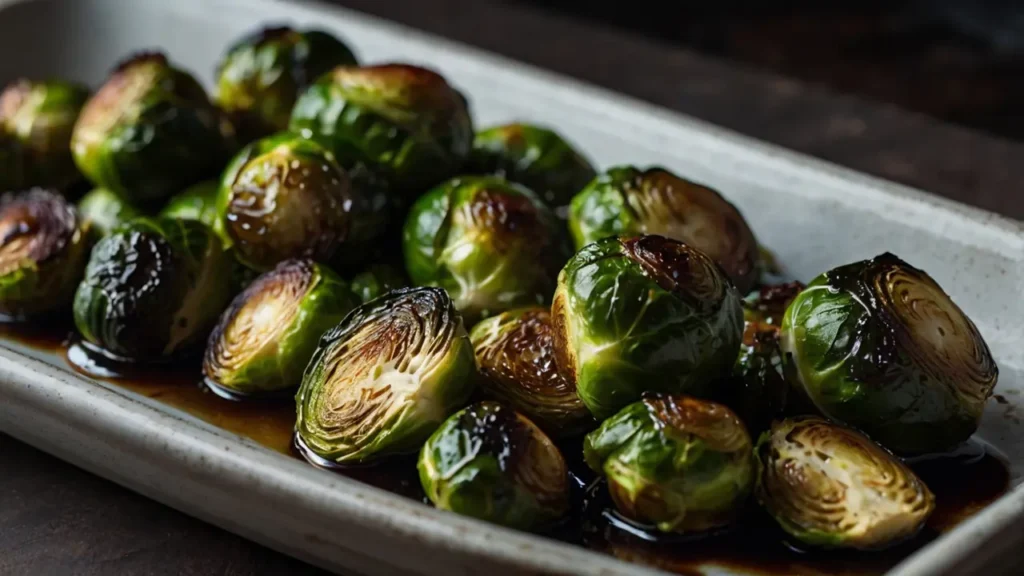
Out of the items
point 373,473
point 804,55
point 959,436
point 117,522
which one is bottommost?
point 804,55

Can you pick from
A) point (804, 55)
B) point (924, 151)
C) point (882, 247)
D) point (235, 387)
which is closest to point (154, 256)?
point (235, 387)

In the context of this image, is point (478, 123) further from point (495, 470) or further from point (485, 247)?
point (495, 470)

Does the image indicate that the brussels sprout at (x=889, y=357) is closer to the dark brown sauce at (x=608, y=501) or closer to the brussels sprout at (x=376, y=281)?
the dark brown sauce at (x=608, y=501)

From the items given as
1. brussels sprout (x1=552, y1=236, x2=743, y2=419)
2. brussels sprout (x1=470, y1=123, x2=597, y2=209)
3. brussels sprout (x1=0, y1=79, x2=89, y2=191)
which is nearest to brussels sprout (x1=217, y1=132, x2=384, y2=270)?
brussels sprout (x1=470, y1=123, x2=597, y2=209)

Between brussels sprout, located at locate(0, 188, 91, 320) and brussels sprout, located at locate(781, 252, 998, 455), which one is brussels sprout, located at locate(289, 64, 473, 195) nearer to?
brussels sprout, located at locate(0, 188, 91, 320)

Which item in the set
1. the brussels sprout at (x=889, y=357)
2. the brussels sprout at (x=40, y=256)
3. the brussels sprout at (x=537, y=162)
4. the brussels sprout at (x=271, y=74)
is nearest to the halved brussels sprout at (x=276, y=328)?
the brussels sprout at (x=40, y=256)

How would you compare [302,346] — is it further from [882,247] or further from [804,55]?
[804,55]
